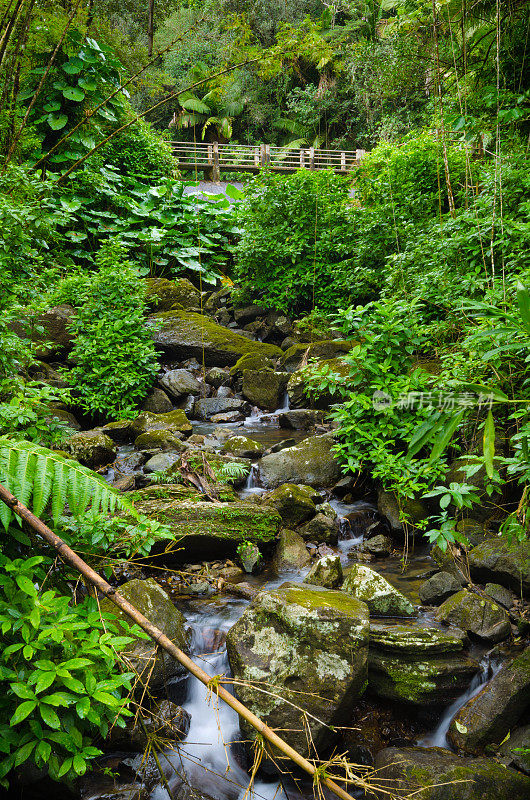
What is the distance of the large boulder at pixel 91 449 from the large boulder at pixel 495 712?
4.40 meters

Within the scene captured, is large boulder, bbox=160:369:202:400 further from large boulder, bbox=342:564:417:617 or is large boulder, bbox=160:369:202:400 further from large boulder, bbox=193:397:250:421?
large boulder, bbox=342:564:417:617

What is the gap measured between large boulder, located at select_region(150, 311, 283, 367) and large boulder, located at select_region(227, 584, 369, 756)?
691cm

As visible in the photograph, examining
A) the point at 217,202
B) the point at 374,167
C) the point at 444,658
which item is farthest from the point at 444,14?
the point at 217,202

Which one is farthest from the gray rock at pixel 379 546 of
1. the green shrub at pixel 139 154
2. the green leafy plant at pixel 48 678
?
the green shrub at pixel 139 154

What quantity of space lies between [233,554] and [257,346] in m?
6.04

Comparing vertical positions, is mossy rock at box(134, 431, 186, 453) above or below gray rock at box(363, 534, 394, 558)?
above

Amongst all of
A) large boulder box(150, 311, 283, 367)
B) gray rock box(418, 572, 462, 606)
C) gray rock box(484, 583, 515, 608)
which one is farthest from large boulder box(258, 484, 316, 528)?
large boulder box(150, 311, 283, 367)

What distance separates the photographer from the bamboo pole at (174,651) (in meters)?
1.26

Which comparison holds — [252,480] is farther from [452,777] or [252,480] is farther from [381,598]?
[452,777]

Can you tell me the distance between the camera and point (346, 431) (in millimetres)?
4992

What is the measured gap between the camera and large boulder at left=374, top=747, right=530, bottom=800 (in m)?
2.52

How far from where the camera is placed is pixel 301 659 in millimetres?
2996

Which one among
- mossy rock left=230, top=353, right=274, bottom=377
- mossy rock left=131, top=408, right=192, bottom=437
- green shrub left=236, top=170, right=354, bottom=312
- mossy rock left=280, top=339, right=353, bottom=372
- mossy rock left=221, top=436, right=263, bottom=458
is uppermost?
green shrub left=236, top=170, right=354, bottom=312

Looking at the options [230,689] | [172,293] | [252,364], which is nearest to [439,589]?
[230,689]
